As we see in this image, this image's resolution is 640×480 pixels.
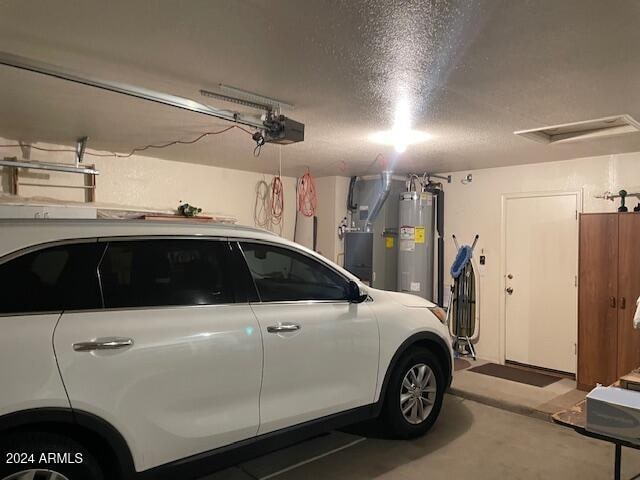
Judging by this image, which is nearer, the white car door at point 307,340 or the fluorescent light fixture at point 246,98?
the white car door at point 307,340

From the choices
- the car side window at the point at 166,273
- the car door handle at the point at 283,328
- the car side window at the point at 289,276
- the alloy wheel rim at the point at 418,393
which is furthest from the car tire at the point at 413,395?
the car side window at the point at 166,273

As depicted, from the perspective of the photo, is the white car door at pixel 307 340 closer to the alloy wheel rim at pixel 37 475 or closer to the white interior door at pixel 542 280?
the alloy wheel rim at pixel 37 475

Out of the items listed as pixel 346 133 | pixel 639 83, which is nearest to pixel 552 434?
pixel 639 83

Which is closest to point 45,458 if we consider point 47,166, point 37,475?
point 37,475

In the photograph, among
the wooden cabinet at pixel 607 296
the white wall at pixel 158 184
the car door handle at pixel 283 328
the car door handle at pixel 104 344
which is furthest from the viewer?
the white wall at pixel 158 184

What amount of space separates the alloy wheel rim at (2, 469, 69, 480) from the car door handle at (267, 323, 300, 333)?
1.15m

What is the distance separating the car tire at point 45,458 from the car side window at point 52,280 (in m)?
0.53

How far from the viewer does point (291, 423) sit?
2.74 meters

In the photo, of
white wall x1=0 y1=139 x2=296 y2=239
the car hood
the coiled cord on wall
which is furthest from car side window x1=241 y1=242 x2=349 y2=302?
the coiled cord on wall

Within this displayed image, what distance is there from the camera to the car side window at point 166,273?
7.40 ft

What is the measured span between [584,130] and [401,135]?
1.60 meters

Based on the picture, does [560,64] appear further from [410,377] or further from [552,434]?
[552,434]

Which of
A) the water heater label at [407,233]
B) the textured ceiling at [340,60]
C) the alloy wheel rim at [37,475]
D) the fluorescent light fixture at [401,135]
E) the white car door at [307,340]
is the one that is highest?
the textured ceiling at [340,60]

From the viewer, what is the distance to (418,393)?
3529mm
